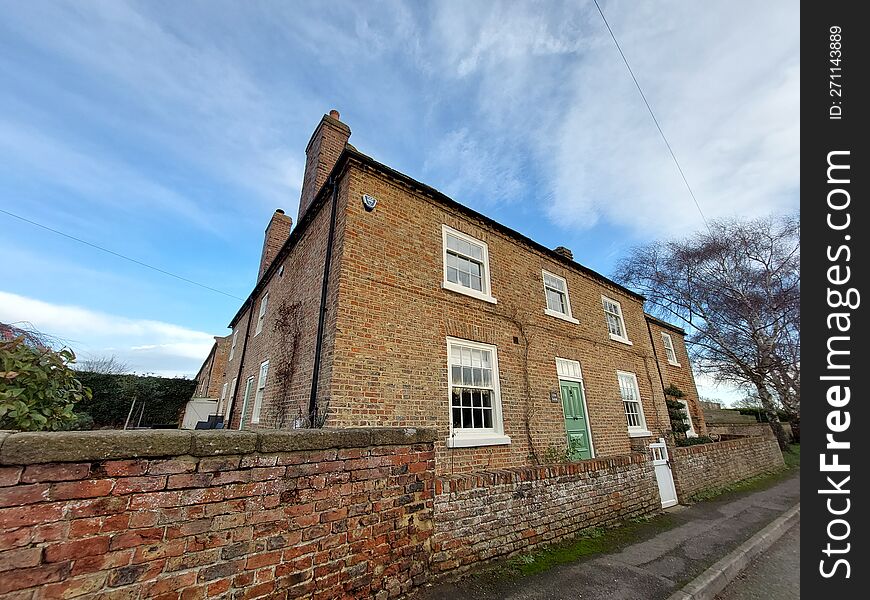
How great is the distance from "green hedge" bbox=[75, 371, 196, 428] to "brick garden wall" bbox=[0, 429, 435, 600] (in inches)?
731

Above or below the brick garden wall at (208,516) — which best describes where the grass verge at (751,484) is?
below

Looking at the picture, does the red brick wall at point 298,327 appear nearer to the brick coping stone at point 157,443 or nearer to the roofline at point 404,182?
the roofline at point 404,182

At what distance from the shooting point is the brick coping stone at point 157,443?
6.62 feet

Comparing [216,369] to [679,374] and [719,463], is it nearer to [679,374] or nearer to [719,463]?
[719,463]

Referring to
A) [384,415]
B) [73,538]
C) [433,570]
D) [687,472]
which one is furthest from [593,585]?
[687,472]

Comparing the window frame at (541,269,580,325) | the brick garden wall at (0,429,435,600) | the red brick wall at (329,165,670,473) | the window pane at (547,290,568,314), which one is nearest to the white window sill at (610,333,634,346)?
the red brick wall at (329,165,670,473)

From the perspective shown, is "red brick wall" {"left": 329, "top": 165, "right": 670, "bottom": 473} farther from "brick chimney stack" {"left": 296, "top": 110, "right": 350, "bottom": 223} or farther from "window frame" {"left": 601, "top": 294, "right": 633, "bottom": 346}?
"brick chimney stack" {"left": 296, "top": 110, "right": 350, "bottom": 223}

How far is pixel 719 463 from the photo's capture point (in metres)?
10.2

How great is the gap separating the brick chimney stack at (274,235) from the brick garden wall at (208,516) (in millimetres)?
12351

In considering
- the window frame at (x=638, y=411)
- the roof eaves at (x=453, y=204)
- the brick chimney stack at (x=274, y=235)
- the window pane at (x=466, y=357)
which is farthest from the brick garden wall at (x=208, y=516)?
the brick chimney stack at (x=274, y=235)

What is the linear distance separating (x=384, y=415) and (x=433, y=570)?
7.47ft

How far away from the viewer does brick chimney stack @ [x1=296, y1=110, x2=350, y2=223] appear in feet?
32.3

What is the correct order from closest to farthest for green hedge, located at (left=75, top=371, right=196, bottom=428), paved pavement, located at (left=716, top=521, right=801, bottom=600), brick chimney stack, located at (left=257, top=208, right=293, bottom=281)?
paved pavement, located at (left=716, top=521, right=801, bottom=600), brick chimney stack, located at (left=257, top=208, right=293, bottom=281), green hedge, located at (left=75, top=371, right=196, bottom=428)

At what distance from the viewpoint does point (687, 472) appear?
28.5ft
